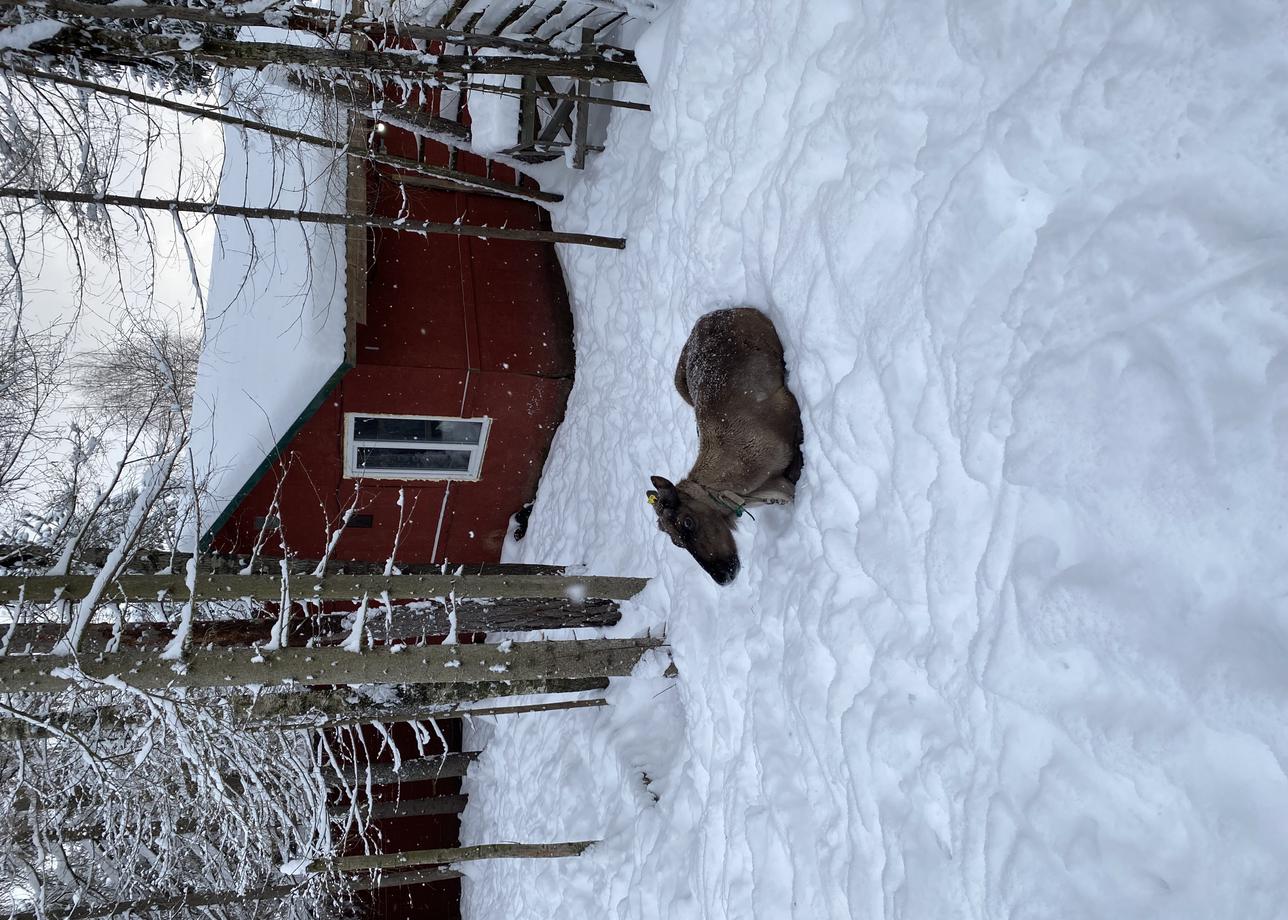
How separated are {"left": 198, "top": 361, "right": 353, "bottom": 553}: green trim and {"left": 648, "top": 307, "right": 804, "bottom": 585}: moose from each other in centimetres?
363

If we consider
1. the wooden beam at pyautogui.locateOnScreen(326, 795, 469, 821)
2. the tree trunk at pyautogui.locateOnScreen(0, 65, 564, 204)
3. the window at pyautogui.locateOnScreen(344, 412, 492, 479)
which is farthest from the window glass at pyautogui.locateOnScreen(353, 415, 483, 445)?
the wooden beam at pyautogui.locateOnScreen(326, 795, 469, 821)

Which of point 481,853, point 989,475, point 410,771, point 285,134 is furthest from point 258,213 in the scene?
point 410,771

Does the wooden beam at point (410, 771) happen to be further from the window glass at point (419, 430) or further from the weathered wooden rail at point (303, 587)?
the window glass at point (419, 430)

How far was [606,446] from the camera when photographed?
793 centimetres

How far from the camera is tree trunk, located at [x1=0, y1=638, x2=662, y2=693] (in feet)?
11.8

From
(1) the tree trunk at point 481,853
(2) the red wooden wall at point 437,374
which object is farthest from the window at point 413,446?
(1) the tree trunk at point 481,853

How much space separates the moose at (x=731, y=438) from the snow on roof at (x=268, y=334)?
12.2 ft

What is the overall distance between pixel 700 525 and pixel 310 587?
2.54m

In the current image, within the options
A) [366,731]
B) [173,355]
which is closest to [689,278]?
[366,731]

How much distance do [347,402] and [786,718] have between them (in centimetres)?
550

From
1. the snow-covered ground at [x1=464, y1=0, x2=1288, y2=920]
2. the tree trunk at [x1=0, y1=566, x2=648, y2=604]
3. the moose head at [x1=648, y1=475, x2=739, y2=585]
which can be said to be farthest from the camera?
the moose head at [x1=648, y1=475, x2=739, y2=585]

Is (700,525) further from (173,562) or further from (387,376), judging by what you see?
(387,376)

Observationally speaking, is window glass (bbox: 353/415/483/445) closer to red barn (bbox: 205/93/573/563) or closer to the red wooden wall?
red barn (bbox: 205/93/573/563)

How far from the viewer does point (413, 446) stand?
28.2 feet
